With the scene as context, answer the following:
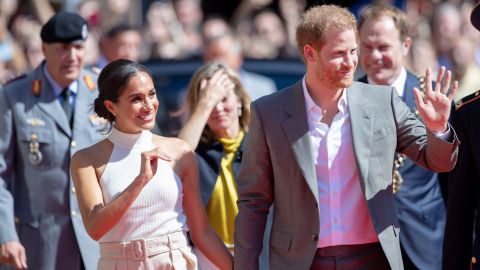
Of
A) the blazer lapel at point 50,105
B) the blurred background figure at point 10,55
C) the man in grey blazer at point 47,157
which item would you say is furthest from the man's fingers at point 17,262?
the blurred background figure at point 10,55

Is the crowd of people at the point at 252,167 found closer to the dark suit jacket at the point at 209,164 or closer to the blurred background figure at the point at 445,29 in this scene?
the dark suit jacket at the point at 209,164

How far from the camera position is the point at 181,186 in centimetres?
615

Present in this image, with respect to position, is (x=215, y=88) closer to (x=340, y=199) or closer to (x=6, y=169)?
(x=6, y=169)

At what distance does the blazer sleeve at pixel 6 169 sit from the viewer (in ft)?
23.7

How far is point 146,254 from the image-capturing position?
5.97 metres

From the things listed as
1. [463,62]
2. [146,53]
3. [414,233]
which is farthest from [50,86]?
[146,53]

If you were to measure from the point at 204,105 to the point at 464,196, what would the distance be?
1890 mm

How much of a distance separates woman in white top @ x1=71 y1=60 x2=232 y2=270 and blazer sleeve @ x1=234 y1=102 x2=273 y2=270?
326 mm

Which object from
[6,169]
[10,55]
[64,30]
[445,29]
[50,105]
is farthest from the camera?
[10,55]

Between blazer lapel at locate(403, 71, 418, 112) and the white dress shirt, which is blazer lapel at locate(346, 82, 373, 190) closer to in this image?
the white dress shirt

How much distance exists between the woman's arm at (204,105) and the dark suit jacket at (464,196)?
1.73 m

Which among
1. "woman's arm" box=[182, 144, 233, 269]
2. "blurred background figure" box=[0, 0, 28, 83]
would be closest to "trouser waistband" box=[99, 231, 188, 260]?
"woman's arm" box=[182, 144, 233, 269]

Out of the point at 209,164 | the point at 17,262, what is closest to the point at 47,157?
the point at 17,262

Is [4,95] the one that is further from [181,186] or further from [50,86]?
[181,186]
